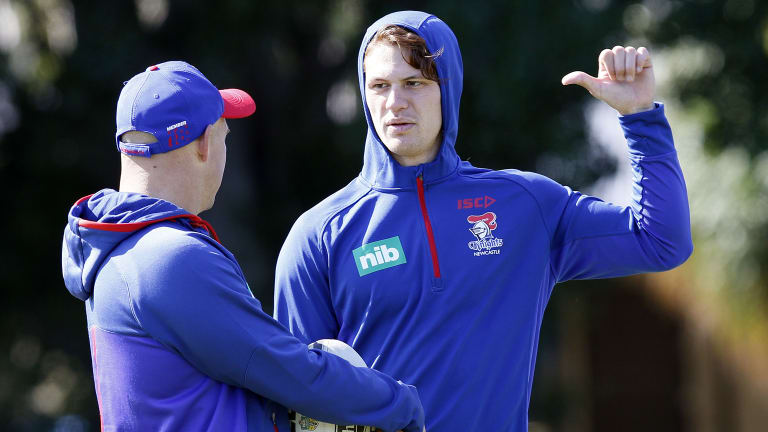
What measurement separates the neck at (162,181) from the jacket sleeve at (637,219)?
1.14 m

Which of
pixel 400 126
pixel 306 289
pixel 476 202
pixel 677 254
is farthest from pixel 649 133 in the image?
pixel 306 289

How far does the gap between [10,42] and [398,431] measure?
8.42 m

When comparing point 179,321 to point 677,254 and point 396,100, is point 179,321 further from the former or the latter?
point 677,254

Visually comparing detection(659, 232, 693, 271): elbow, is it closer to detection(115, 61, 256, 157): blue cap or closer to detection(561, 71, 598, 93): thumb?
detection(561, 71, 598, 93): thumb

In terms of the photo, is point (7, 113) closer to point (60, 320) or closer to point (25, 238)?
point (25, 238)

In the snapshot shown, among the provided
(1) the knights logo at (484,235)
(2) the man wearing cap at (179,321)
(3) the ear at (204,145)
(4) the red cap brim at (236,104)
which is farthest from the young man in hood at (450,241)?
(3) the ear at (204,145)

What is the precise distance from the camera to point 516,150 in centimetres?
1020

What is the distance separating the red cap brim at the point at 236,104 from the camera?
3068 millimetres

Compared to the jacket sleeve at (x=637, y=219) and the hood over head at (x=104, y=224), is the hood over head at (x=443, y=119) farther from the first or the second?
the hood over head at (x=104, y=224)

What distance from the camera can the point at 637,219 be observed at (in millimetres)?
3314

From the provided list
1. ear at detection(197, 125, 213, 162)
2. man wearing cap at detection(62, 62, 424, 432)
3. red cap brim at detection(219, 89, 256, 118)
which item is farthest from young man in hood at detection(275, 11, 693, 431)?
ear at detection(197, 125, 213, 162)

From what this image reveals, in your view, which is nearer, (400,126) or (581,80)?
(581,80)

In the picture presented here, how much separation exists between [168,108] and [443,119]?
102cm

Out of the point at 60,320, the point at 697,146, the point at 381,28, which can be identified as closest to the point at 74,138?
the point at 60,320
